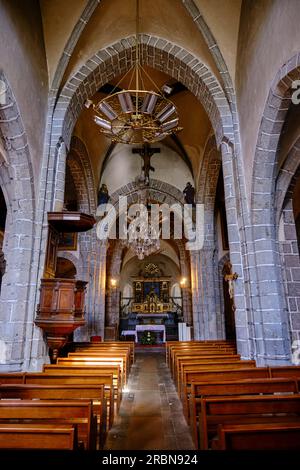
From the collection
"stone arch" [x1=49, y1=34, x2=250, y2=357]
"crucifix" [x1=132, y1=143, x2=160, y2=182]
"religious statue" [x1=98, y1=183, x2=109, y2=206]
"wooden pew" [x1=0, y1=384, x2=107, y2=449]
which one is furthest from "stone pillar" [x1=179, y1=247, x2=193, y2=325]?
"wooden pew" [x1=0, y1=384, x2=107, y2=449]

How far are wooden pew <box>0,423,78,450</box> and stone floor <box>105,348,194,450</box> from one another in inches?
71.8

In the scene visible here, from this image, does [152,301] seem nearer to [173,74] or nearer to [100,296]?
[100,296]

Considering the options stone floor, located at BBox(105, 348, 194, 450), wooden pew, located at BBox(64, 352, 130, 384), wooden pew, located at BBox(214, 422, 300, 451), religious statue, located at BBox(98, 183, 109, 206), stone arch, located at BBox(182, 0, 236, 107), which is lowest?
stone floor, located at BBox(105, 348, 194, 450)

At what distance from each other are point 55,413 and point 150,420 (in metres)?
2.29

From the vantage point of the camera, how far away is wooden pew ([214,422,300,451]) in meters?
1.96

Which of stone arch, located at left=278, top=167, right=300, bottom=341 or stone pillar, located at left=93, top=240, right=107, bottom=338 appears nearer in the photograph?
stone arch, located at left=278, top=167, right=300, bottom=341

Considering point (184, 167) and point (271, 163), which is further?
point (184, 167)

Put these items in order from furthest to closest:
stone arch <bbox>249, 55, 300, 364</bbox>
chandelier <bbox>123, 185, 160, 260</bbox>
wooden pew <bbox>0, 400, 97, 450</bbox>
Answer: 1. chandelier <bbox>123, 185, 160, 260</bbox>
2. stone arch <bbox>249, 55, 300, 364</bbox>
3. wooden pew <bbox>0, 400, 97, 450</bbox>

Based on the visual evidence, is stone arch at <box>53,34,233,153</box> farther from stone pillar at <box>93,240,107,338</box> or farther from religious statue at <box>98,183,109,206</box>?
stone pillar at <box>93,240,107,338</box>

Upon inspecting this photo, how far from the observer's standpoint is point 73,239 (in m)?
13.1

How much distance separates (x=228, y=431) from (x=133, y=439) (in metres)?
2.13

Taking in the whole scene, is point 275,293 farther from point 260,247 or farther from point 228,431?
point 228,431

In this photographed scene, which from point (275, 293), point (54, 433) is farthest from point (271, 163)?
point (54, 433)
